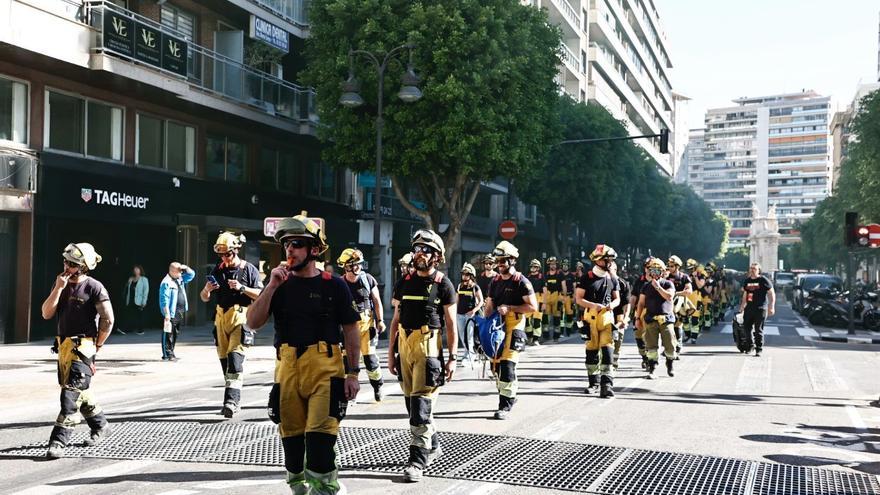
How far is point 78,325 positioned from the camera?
786cm

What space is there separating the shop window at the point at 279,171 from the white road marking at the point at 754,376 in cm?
1649

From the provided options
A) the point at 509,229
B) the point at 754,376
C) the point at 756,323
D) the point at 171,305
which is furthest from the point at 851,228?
the point at 171,305

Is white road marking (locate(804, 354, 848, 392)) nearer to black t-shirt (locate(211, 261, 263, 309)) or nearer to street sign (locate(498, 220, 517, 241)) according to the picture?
black t-shirt (locate(211, 261, 263, 309))

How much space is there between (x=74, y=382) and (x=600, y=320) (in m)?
6.46

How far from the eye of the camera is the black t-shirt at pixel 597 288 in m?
11.7

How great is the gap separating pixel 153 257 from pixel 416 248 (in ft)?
58.7

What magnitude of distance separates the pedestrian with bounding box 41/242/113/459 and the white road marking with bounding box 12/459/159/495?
87 cm

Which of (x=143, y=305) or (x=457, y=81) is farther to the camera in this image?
(x=457, y=81)

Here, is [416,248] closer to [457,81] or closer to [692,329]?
[692,329]

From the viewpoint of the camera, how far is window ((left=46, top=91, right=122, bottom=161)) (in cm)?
2006

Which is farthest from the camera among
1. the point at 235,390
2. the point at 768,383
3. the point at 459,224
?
the point at 459,224

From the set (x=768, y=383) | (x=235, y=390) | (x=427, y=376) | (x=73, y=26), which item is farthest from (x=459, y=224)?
(x=427, y=376)

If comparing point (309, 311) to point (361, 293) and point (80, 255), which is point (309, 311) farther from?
point (361, 293)

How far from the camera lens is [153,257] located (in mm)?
23953
